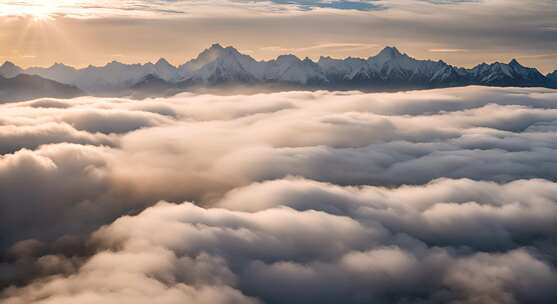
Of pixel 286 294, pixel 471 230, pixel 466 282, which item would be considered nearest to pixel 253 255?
pixel 286 294

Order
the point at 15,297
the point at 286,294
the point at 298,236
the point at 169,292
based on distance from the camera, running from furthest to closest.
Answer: the point at 15,297 → the point at 298,236 → the point at 286,294 → the point at 169,292

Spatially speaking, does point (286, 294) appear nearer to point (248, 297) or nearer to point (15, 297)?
point (248, 297)

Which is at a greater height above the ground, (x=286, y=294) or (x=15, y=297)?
(x=286, y=294)

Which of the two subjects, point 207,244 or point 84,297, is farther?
point 207,244

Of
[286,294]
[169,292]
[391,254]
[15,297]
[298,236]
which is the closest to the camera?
[169,292]

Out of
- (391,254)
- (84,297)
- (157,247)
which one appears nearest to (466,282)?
(391,254)

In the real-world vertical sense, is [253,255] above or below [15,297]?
above

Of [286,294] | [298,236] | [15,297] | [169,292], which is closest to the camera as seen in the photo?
[169,292]

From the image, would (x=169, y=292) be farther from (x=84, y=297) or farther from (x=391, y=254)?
(x=391, y=254)

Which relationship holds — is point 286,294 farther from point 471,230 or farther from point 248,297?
point 471,230

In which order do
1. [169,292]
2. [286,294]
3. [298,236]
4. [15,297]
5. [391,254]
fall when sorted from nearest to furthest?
[169,292] → [286,294] → [391,254] → [298,236] → [15,297]
